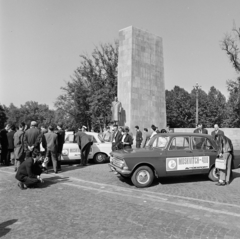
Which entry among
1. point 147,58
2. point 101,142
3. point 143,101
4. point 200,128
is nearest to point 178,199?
point 200,128

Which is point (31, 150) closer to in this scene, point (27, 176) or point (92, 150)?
point (27, 176)

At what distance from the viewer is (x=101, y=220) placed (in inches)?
189

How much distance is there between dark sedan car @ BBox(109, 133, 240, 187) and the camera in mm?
7447

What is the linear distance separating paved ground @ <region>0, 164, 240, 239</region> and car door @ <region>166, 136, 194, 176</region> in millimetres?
A: 445

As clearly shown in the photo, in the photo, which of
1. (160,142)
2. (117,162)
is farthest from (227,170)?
(117,162)

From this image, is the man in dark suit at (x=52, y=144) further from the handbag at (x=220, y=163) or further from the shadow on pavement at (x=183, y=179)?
the handbag at (x=220, y=163)

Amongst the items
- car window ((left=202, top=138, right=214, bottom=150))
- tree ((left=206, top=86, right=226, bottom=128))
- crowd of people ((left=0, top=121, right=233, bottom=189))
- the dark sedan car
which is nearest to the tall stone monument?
crowd of people ((left=0, top=121, right=233, bottom=189))

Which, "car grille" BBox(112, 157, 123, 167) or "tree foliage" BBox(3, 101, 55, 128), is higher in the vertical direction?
"tree foliage" BBox(3, 101, 55, 128)

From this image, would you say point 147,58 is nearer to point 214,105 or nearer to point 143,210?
point 143,210

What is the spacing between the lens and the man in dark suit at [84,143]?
37.0 ft

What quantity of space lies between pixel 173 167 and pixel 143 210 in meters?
2.54

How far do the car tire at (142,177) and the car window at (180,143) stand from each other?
1022 mm

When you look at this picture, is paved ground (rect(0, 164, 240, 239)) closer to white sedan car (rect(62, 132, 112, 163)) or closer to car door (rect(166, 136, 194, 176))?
car door (rect(166, 136, 194, 176))

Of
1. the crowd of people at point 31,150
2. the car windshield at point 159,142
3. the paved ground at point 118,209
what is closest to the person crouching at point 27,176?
the crowd of people at point 31,150
